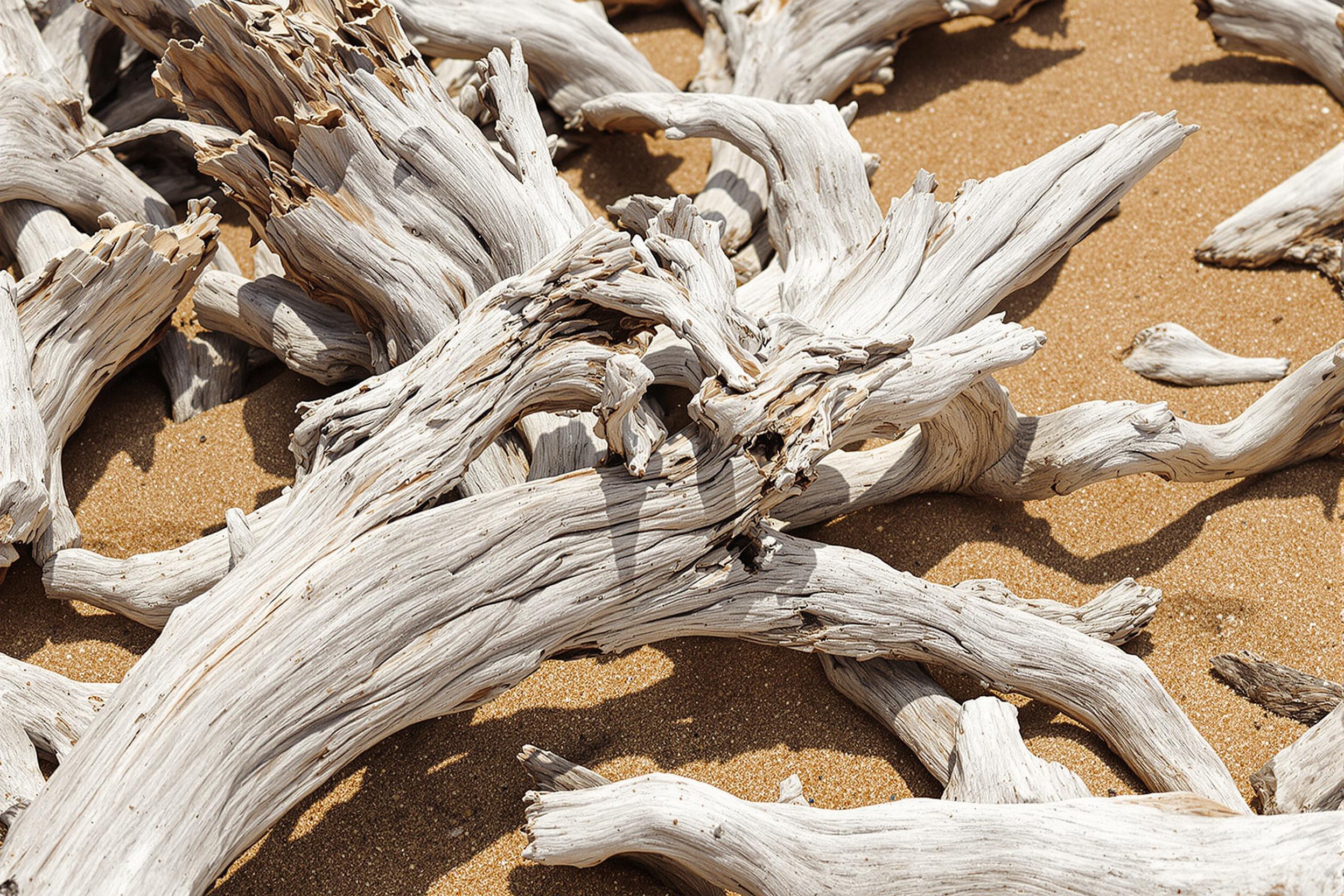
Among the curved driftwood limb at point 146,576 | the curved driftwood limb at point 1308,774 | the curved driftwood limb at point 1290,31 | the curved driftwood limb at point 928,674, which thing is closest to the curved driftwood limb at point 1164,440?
the curved driftwood limb at point 928,674

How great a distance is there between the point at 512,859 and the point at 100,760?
3.88 ft

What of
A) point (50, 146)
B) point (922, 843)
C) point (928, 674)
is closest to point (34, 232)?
point (50, 146)

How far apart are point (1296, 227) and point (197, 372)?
4715mm

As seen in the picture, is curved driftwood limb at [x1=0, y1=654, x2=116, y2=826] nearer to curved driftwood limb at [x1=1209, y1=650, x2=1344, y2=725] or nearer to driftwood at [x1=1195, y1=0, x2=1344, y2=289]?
curved driftwood limb at [x1=1209, y1=650, x2=1344, y2=725]

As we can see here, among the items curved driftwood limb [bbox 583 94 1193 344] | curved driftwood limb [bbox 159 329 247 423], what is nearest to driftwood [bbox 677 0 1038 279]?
curved driftwood limb [bbox 583 94 1193 344]

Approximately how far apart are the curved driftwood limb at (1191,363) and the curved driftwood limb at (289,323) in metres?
3.11

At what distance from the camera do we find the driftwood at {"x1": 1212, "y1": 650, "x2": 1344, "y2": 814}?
3.11 metres

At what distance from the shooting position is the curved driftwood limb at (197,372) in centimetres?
436

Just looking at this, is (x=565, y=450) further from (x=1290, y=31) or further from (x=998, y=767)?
(x=1290, y=31)

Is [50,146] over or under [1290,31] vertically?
over

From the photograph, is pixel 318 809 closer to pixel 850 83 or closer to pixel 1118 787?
pixel 1118 787

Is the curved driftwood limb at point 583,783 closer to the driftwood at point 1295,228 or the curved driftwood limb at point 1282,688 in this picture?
the curved driftwood limb at point 1282,688

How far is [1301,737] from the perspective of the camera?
329cm

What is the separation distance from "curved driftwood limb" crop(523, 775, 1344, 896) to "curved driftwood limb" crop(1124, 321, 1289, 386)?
2051 millimetres
